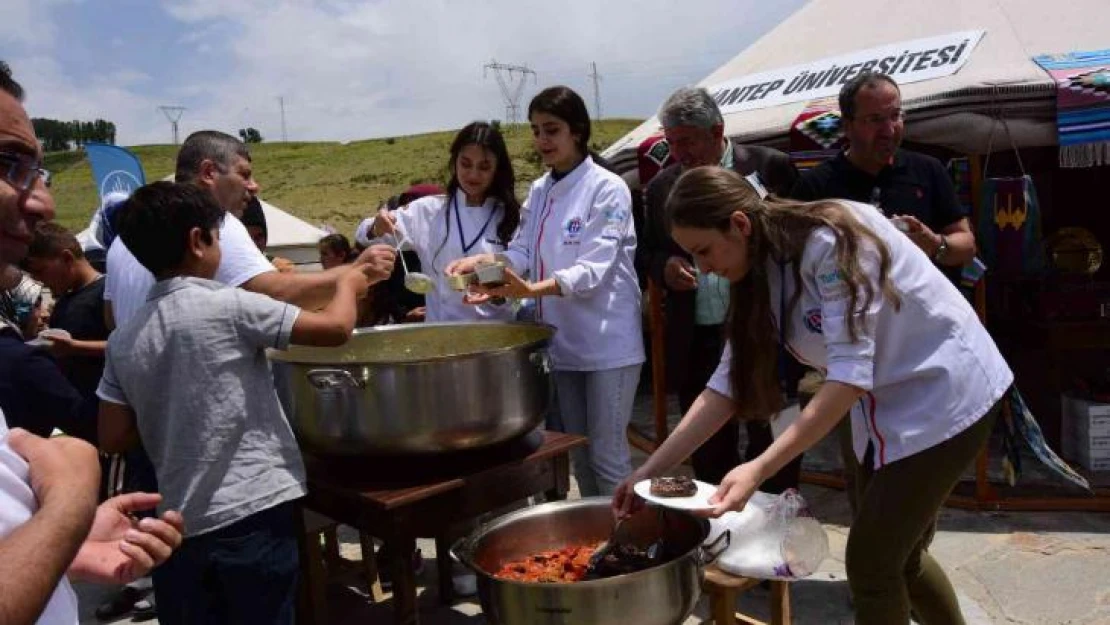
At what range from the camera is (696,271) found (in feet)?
12.4

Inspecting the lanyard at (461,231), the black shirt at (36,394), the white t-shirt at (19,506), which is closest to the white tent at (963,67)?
the lanyard at (461,231)

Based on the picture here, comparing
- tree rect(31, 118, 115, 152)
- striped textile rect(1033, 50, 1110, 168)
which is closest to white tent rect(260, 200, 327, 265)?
striped textile rect(1033, 50, 1110, 168)

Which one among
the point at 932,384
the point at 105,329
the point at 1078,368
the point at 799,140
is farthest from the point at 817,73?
the point at 105,329

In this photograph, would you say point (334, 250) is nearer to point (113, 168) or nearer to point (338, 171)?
point (113, 168)

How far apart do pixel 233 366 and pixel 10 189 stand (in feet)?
3.73

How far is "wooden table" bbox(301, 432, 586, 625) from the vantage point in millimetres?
2383

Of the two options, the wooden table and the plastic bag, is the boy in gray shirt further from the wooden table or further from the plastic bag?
the plastic bag

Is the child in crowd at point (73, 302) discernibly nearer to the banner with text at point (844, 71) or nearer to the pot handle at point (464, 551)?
the pot handle at point (464, 551)

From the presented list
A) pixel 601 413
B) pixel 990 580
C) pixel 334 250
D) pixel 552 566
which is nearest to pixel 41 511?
pixel 552 566

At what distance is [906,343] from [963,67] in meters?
3.47

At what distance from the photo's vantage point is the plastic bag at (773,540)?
2436 mm

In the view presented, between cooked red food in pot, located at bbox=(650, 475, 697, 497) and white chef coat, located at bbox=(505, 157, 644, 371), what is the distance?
1138 mm

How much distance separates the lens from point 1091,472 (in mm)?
4738

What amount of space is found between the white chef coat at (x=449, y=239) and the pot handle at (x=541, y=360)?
0.93 metres
